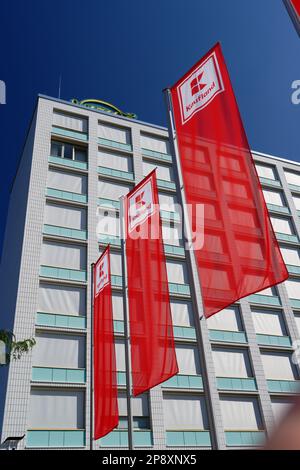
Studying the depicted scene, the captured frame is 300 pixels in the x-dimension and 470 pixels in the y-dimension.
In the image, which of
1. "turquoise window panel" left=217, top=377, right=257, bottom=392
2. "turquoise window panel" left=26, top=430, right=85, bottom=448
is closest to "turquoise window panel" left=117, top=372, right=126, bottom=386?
"turquoise window panel" left=26, top=430, right=85, bottom=448

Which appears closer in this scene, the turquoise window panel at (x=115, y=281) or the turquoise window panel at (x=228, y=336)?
the turquoise window panel at (x=115, y=281)

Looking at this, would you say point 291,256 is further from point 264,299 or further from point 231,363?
point 231,363

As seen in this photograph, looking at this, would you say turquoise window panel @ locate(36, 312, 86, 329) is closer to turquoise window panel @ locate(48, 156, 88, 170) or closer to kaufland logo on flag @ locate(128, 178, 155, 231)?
turquoise window panel @ locate(48, 156, 88, 170)

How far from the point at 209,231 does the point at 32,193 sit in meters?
26.4

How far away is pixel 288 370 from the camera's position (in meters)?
33.9

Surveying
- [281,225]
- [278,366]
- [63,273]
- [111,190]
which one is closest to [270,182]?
[281,225]

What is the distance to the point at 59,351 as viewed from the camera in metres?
28.0

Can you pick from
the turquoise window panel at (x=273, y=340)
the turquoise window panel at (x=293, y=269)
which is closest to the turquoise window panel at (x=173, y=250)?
the turquoise window panel at (x=273, y=340)

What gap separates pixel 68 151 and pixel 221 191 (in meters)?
31.1

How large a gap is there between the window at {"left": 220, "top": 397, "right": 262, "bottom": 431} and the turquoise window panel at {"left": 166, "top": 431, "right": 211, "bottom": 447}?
1.96 metres

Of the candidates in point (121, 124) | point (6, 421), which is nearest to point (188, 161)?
point (6, 421)

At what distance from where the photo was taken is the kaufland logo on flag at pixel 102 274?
710 inches

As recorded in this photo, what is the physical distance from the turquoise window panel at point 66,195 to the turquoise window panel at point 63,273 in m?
6.62

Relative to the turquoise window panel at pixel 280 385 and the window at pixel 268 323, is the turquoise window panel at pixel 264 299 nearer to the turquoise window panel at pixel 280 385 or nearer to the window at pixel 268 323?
the window at pixel 268 323
